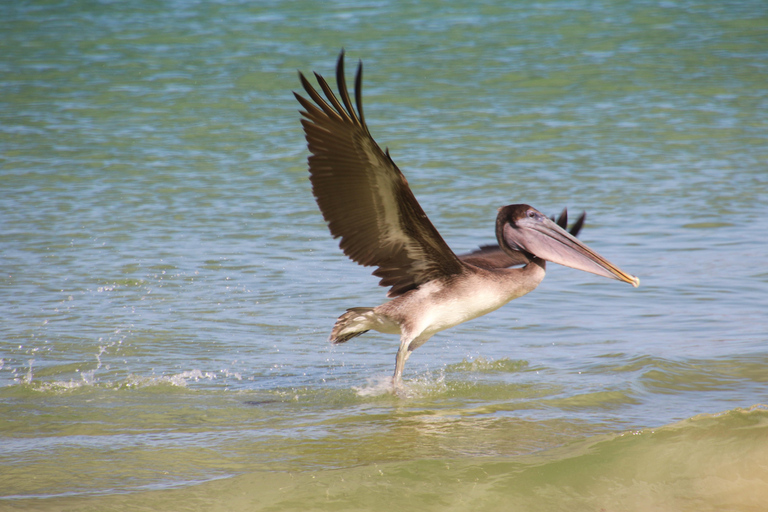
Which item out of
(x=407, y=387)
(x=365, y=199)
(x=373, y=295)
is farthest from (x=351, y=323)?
(x=373, y=295)

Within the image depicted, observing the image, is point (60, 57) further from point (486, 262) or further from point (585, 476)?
point (585, 476)

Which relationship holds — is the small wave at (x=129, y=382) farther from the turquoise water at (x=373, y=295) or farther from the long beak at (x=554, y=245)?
the long beak at (x=554, y=245)

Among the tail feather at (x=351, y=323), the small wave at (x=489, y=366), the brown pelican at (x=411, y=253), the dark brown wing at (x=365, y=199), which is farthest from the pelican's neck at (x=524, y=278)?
the tail feather at (x=351, y=323)

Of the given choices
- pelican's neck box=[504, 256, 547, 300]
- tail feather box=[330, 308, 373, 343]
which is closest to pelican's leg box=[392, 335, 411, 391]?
tail feather box=[330, 308, 373, 343]

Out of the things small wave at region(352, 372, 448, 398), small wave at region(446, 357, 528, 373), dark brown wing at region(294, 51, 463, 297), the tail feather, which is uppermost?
dark brown wing at region(294, 51, 463, 297)

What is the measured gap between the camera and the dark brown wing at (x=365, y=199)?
161 inches

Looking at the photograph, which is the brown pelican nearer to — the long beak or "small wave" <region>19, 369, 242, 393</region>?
Result: the long beak

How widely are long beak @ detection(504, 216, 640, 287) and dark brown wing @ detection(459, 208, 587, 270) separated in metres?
0.09

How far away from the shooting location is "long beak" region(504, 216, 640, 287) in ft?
15.5

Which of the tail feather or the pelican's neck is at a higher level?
the pelican's neck

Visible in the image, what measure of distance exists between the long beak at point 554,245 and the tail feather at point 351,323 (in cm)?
84

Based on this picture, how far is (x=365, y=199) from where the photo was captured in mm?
4387

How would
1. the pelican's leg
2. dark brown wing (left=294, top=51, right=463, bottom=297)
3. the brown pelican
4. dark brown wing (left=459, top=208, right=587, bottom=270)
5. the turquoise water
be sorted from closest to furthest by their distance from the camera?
the turquoise water
dark brown wing (left=294, top=51, right=463, bottom=297)
the brown pelican
the pelican's leg
dark brown wing (left=459, top=208, right=587, bottom=270)

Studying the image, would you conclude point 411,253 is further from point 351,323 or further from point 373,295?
point 373,295
